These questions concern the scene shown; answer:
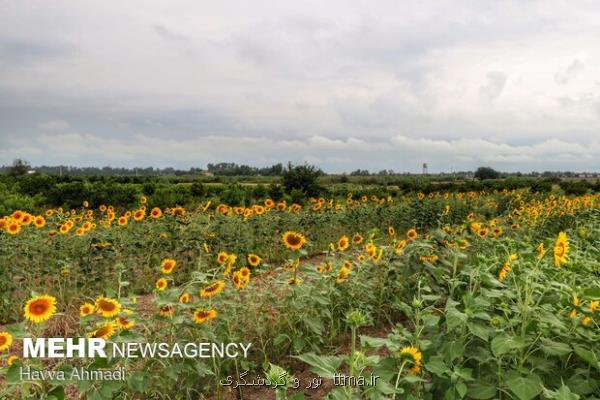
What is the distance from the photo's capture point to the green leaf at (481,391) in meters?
2.08

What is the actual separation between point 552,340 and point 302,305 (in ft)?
5.10

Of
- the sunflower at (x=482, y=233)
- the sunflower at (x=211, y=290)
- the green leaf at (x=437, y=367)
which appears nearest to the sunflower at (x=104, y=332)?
the sunflower at (x=211, y=290)

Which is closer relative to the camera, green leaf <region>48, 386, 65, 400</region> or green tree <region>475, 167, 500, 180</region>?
green leaf <region>48, 386, 65, 400</region>

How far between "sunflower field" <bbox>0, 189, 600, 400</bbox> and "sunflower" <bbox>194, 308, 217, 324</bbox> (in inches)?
0.5

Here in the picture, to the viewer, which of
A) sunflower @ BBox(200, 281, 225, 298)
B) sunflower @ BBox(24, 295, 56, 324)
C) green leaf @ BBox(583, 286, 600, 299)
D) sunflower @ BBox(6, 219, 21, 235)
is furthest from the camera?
sunflower @ BBox(6, 219, 21, 235)

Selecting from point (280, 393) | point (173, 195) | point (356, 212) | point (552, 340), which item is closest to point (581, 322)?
point (552, 340)

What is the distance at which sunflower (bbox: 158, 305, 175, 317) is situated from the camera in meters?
2.80

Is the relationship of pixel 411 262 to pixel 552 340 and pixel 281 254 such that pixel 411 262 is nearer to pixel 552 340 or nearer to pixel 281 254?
pixel 552 340

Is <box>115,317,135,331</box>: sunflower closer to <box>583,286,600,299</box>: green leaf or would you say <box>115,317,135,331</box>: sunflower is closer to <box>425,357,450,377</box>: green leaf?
<box>425,357,450,377</box>: green leaf

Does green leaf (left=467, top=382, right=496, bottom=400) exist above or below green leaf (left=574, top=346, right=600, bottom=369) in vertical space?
below

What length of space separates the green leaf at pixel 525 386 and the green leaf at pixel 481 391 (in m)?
0.11

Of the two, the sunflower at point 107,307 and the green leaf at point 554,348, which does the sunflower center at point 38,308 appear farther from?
the green leaf at point 554,348

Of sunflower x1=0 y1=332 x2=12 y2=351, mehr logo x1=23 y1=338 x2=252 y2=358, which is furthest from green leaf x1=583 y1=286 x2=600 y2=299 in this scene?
sunflower x1=0 y1=332 x2=12 y2=351

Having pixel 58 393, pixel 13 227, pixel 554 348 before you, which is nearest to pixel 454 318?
pixel 554 348
